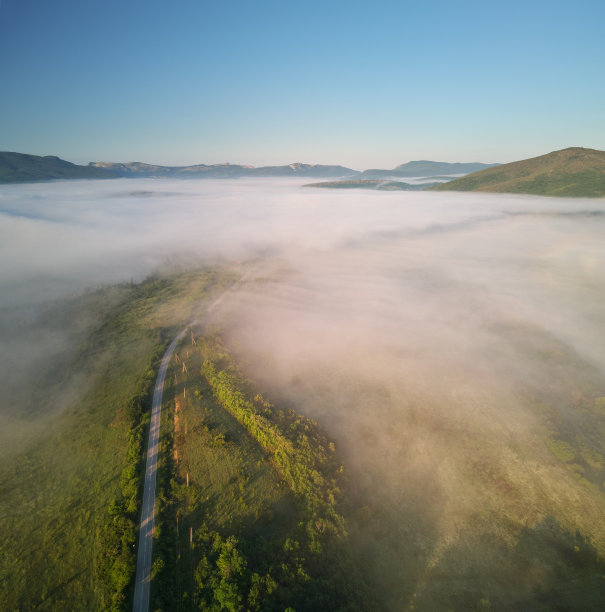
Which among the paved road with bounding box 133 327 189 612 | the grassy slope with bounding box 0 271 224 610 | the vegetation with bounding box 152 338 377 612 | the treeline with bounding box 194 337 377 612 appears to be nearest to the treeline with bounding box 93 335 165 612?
the paved road with bounding box 133 327 189 612

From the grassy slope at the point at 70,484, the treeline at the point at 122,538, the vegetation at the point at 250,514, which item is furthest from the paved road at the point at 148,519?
the grassy slope at the point at 70,484

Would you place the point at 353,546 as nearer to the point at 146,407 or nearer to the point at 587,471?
the point at 587,471

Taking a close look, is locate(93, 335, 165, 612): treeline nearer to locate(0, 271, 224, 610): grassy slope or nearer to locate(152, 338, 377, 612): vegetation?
locate(0, 271, 224, 610): grassy slope

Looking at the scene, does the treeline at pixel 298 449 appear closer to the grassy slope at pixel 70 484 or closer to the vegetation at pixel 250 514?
the vegetation at pixel 250 514

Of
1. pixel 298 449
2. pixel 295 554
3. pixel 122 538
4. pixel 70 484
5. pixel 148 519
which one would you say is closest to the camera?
pixel 295 554

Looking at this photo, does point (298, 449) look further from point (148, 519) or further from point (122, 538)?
point (122, 538)

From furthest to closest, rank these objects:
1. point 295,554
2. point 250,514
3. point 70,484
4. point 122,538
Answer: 1. point 70,484
2. point 250,514
3. point 122,538
4. point 295,554

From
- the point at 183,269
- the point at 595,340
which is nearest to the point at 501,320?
the point at 595,340

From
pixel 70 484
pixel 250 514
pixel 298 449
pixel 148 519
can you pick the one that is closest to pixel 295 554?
pixel 250 514
